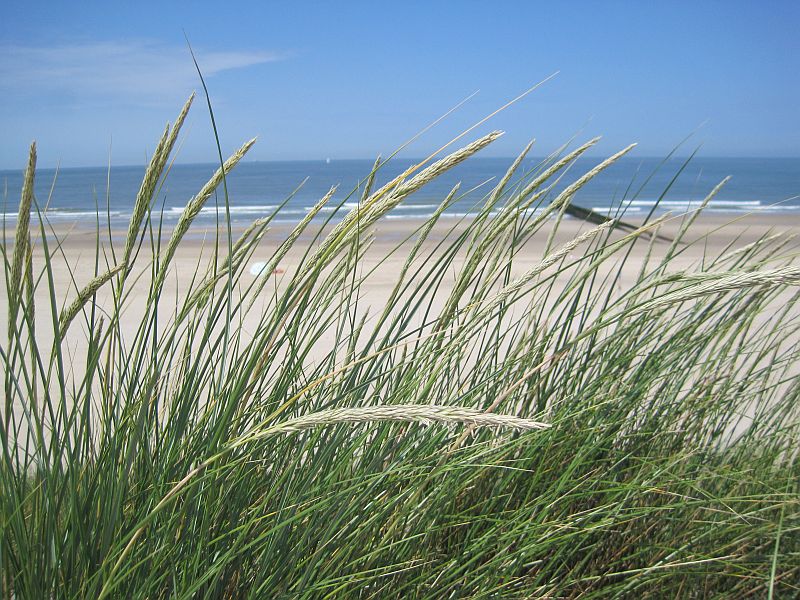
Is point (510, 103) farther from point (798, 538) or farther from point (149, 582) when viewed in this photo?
point (798, 538)

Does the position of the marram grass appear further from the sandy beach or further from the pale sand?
the sandy beach

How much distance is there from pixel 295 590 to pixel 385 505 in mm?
216

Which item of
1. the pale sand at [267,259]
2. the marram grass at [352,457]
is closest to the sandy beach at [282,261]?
the pale sand at [267,259]

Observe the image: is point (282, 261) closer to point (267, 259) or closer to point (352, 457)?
point (267, 259)

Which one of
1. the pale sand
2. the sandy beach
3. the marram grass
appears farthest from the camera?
the sandy beach

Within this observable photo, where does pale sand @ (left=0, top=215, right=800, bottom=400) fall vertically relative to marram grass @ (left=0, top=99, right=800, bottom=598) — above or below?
below

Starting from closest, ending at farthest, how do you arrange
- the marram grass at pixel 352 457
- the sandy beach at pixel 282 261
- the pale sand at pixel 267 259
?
the marram grass at pixel 352 457
the pale sand at pixel 267 259
the sandy beach at pixel 282 261

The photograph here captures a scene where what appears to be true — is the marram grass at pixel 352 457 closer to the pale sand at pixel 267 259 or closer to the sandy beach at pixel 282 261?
the pale sand at pixel 267 259

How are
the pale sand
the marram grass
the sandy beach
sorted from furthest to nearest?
the sandy beach
the pale sand
the marram grass

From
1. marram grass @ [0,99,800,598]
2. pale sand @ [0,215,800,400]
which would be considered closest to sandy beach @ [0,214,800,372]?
pale sand @ [0,215,800,400]

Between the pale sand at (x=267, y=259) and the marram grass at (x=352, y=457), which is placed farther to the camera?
the pale sand at (x=267, y=259)

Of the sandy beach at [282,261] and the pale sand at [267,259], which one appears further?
the sandy beach at [282,261]

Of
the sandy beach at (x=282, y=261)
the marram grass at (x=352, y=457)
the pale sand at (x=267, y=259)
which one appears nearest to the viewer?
the marram grass at (x=352, y=457)

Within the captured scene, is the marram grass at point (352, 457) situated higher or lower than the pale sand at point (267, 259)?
higher
